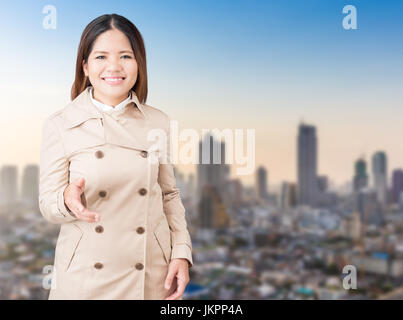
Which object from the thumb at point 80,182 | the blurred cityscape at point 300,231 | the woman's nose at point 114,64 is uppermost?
the woman's nose at point 114,64

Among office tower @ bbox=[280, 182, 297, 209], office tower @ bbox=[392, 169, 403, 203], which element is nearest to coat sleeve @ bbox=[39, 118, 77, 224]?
office tower @ bbox=[280, 182, 297, 209]

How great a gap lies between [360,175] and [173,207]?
4.44 m

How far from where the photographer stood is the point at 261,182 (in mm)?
5199

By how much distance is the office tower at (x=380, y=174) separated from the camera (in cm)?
516

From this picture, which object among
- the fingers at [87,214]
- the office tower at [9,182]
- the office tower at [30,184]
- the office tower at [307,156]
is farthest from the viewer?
the office tower at [307,156]

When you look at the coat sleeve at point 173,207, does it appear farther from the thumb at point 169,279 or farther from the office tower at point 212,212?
the office tower at point 212,212

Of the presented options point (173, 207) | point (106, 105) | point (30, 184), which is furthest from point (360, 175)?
point (106, 105)

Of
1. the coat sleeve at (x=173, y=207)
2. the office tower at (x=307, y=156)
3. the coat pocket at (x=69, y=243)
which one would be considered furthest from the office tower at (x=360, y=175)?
the coat pocket at (x=69, y=243)

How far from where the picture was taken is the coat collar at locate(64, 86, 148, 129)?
1146 mm

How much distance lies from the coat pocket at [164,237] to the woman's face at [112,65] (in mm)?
347

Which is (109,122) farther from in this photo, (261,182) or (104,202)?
(261,182)
